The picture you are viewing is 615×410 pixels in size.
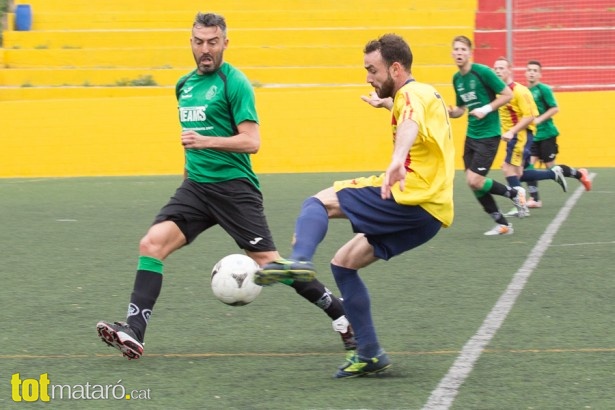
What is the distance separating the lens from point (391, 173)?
4.91m

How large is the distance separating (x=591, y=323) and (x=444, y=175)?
74.6 inches

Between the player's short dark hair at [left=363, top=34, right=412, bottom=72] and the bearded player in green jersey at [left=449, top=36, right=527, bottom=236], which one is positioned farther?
the bearded player in green jersey at [left=449, top=36, right=527, bottom=236]

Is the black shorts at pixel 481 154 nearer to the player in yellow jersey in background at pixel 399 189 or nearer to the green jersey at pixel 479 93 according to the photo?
the green jersey at pixel 479 93

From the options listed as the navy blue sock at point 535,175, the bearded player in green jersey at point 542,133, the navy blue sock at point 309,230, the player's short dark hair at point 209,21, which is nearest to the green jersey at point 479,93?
the navy blue sock at point 535,175

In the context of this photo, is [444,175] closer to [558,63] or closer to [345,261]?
[345,261]

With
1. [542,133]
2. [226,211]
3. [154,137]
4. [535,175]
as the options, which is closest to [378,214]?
[226,211]

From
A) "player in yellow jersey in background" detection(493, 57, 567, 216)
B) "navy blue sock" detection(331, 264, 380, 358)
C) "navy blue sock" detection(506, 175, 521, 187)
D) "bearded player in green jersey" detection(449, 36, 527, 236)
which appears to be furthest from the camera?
"navy blue sock" detection(506, 175, 521, 187)

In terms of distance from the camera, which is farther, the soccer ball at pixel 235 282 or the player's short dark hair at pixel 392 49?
the soccer ball at pixel 235 282

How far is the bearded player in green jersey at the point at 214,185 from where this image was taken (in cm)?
601

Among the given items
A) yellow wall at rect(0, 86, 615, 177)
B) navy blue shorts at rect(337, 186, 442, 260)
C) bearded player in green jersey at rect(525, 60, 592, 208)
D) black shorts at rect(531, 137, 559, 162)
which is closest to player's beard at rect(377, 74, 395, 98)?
navy blue shorts at rect(337, 186, 442, 260)

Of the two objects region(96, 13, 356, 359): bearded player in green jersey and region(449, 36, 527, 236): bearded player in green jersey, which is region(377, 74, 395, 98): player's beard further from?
region(449, 36, 527, 236): bearded player in green jersey

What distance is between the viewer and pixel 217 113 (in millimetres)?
6086

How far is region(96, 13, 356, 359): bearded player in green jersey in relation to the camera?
6012 millimetres

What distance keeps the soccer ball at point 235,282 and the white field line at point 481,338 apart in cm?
110
